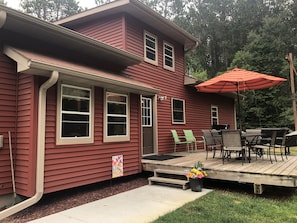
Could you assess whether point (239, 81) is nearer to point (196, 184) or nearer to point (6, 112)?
point (196, 184)

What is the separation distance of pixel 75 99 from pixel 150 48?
13.2 feet

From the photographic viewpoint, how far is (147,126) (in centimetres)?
771


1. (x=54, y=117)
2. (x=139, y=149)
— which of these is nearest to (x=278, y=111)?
(x=139, y=149)

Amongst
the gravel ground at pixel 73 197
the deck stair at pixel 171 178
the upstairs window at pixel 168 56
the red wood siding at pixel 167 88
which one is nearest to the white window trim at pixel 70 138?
the gravel ground at pixel 73 197

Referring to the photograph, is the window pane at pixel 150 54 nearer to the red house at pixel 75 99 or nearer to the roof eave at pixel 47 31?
the red house at pixel 75 99

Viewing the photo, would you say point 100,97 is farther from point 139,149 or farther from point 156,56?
point 156,56

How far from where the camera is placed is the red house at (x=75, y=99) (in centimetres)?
417

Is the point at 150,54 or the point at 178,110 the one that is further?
the point at 178,110

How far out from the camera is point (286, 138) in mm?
6297

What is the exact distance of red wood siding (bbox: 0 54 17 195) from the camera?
4.20m

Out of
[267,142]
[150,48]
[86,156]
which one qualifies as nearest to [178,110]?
[150,48]

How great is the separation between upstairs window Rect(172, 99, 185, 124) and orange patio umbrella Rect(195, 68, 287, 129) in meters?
2.16

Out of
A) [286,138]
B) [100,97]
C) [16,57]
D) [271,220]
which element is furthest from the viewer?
[286,138]

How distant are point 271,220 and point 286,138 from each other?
3620 mm
